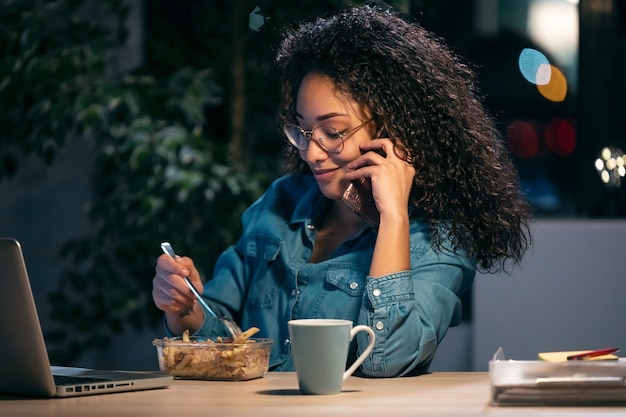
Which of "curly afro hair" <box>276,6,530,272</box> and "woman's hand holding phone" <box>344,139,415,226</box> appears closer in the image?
"woman's hand holding phone" <box>344,139,415,226</box>

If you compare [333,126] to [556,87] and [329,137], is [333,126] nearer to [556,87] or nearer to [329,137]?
[329,137]

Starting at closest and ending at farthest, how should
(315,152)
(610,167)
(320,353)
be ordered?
(320,353), (315,152), (610,167)

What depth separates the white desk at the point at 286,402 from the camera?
1.22 m

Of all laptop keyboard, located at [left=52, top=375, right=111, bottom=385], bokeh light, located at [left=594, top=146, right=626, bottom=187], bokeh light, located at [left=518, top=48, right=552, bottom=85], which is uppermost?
bokeh light, located at [left=518, top=48, right=552, bottom=85]

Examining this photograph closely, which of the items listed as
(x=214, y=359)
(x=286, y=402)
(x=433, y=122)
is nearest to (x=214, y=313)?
(x=214, y=359)

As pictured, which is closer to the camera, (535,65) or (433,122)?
(433,122)

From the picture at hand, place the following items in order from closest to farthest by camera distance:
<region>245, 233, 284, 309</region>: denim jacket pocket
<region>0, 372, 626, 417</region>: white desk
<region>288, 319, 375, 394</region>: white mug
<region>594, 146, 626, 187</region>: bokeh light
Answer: <region>0, 372, 626, 417</region>: white desk
<region>288, 319, 375, 394</region>: white mug
<region>245, 233, 284, 309</region>: denim jacket pocket
<region>594, 146, 626, 187</region>: bokeh light

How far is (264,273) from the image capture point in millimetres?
1958

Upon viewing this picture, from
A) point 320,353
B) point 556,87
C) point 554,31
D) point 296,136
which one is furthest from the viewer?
point 556,87

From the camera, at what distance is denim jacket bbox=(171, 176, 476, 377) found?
162 cm

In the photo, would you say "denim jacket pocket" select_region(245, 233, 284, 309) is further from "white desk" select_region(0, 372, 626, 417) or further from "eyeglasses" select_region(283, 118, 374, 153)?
"white desk" select_region(0, 372, 626, 417)

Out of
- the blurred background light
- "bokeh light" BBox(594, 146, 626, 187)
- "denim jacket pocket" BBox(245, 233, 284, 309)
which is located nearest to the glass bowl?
"denim jacket pocket" BBox(245, 233, 284, 309)

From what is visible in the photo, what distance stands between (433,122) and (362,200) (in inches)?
8.2

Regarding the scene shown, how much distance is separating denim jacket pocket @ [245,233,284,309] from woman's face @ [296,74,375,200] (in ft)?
0.60
